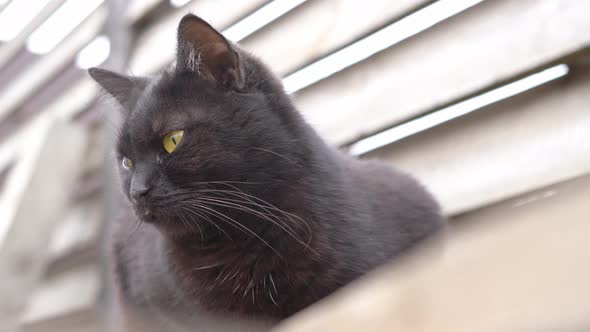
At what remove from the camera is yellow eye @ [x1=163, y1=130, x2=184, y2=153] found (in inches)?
45.6

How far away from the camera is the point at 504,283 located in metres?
0.29

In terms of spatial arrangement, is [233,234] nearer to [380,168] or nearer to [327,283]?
[327,283]

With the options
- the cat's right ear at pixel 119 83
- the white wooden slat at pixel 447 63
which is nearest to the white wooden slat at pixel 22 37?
the cat's right ear at pixel 119 83

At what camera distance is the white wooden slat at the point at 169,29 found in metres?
1.86

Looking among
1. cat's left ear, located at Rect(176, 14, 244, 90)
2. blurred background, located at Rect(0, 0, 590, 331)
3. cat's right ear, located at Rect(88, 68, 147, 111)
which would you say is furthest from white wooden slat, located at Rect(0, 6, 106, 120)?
cat's left ear, located at Rect(176, 14, 244, 90)

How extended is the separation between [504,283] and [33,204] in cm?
234

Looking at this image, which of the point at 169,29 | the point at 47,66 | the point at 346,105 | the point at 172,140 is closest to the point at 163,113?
the point at 172,140

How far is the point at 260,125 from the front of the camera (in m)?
1.17

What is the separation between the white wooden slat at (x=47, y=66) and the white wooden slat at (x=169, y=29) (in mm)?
265

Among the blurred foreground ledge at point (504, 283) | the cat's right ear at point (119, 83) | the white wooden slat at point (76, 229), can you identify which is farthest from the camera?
the white wooden slat at point (76, 229)

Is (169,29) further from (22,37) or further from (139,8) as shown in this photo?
(22,37)

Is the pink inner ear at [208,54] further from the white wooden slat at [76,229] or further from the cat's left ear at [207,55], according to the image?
the white wooden slat at [76,229]

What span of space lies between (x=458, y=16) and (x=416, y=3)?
4.2 inches

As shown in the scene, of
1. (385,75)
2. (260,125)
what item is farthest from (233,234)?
(385,75)
